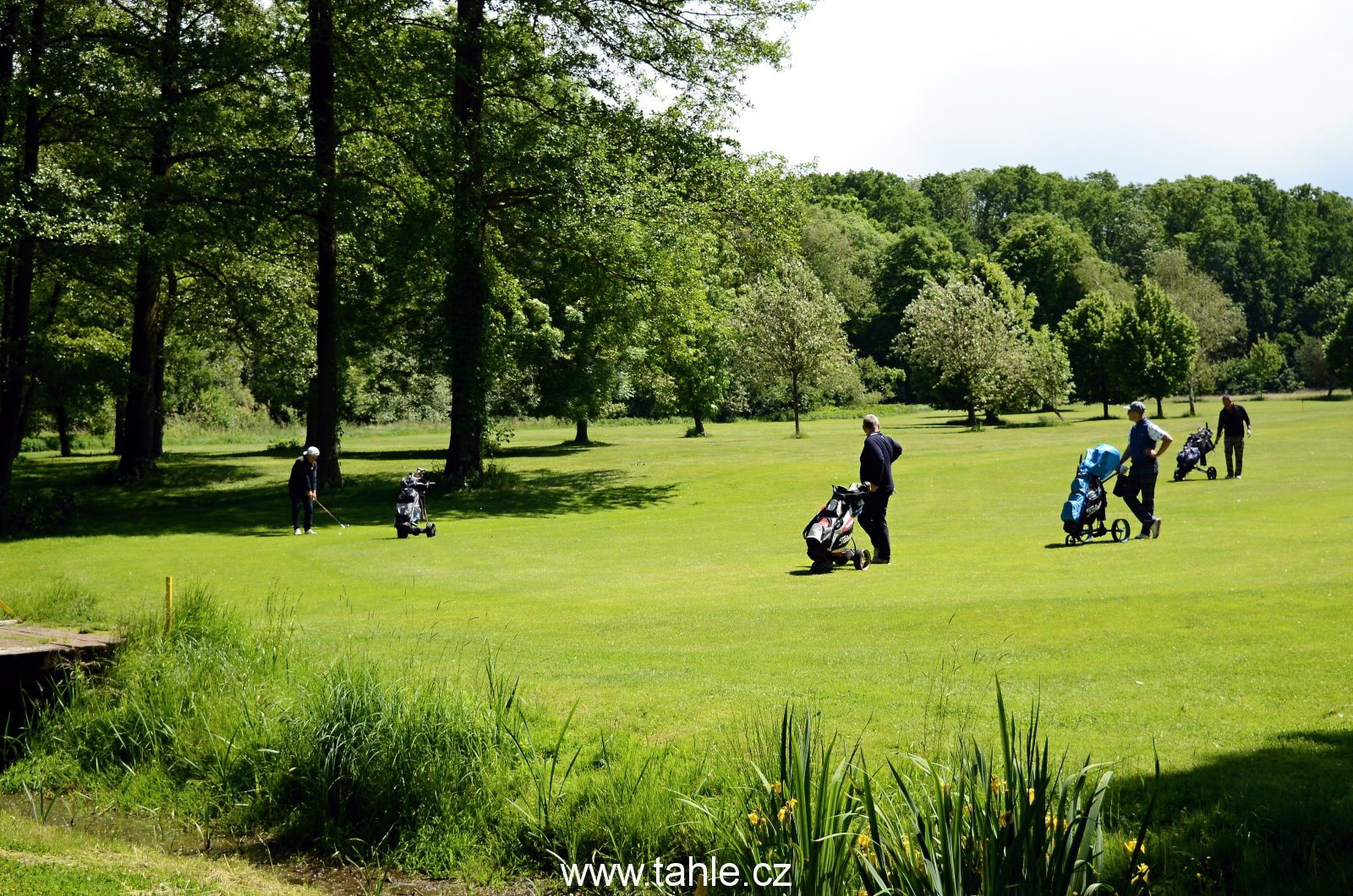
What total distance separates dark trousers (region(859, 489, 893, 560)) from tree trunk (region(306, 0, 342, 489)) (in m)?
18.8

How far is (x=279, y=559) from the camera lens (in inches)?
800

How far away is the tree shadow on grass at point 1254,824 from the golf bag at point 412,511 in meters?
19.8

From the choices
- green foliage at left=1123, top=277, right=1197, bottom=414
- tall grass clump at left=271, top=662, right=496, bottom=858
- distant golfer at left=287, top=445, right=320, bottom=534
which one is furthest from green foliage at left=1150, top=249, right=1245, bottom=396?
tall grass clump at left=271, top=662, right=496, bottom=858

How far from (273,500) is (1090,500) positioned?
2457cm

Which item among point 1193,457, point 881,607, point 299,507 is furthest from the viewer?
point 1193,457

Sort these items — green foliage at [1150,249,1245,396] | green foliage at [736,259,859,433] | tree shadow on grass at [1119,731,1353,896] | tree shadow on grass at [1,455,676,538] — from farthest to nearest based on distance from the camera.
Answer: green foliage at [1150,249,1245,396], green foliage at [736,259,859,433], tree shadow on grass at [1,455,676,538], tree shadow on grass at [1119,731,1353,896]

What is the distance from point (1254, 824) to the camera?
228 inches

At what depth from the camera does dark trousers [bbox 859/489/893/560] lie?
672 inches

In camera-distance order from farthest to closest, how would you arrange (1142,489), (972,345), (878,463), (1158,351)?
(1158,351)
(972,345)
(1142,489)
(878,463)

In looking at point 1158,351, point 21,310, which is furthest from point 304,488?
point 1158,351

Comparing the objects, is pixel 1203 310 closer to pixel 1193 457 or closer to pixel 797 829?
pixel 1193 457

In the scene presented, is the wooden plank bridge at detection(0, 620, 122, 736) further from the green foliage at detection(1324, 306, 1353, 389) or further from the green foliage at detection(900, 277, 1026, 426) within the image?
the green foliage at detection(1324, 306, 1353, 389)

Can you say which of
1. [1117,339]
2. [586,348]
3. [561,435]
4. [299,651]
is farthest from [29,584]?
[1117,339]

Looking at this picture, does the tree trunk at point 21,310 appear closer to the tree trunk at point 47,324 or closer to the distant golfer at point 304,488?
→ the tree trunk at point 47,324
